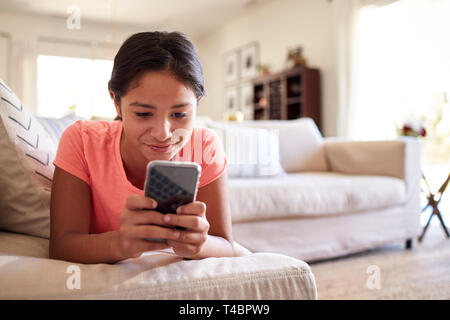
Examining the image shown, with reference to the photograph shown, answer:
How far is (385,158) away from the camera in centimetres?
258

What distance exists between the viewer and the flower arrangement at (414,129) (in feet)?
9.73

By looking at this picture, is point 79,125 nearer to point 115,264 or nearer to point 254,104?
point 115,264

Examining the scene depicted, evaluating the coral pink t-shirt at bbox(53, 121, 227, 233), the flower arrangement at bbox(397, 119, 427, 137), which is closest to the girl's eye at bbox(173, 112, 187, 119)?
the coral pink t-shirt at bbox(53, 121, 227, 233)

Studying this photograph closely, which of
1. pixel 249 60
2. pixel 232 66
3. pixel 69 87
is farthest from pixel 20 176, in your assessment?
pixel 69 87

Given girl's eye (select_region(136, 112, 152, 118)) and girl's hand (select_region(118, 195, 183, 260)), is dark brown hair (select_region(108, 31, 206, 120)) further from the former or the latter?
girl's hand (select_region(118, 195, 183, 260))

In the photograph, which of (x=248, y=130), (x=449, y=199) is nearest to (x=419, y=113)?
(x=449, y=199)

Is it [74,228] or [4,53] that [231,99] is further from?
[74,228]

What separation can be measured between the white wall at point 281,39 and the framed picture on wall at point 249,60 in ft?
0.38

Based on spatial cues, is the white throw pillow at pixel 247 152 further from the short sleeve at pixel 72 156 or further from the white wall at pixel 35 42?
the white wall at pixel 35 42

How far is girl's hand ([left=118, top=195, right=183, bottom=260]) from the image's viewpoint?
53 centimetres

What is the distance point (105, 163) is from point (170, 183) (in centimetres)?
33

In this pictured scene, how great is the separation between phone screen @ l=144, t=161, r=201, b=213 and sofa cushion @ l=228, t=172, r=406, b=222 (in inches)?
54.3

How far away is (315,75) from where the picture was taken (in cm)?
506
